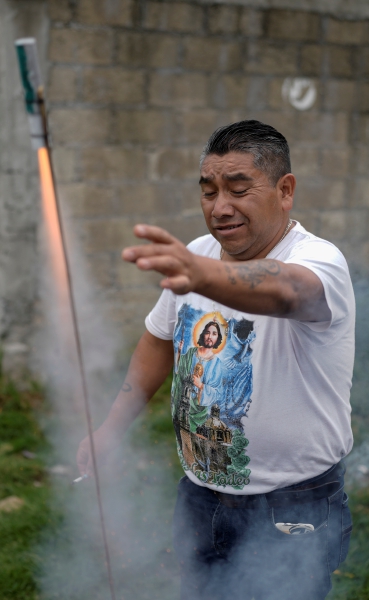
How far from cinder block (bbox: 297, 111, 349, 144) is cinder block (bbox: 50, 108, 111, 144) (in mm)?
1760

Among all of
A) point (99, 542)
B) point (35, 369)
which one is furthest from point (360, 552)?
point (35, 369)

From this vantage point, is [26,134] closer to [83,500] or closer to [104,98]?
[104,98]

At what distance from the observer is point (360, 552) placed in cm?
364

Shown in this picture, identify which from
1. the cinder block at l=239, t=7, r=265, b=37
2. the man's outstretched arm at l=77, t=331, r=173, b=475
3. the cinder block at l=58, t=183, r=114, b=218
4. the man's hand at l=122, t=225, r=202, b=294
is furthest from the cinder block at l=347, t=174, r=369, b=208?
the man's hand at l=122, t=225, r=202, b=294

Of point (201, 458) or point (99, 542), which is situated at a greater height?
point (201, 458)

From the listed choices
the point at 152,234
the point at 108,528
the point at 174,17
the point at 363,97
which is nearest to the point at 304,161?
the point at 363,97

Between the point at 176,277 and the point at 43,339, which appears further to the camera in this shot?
the point at 43,339

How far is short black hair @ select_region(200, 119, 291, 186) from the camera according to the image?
2.22 meters

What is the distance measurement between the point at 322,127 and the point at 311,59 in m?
0.59

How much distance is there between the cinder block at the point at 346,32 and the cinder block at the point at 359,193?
1223 millimetres

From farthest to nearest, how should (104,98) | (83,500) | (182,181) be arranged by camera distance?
(182,181) → (104,98) → (83,500)

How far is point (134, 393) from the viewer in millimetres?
2824

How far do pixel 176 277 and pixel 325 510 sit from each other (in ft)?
3.90

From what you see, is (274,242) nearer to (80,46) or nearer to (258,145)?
(258,145)
